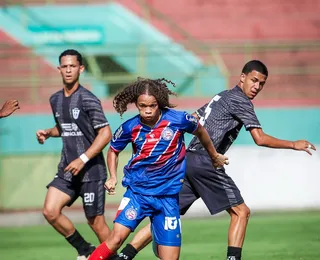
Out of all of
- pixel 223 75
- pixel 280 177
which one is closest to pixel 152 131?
pixel 280 177

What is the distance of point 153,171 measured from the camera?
280 inches

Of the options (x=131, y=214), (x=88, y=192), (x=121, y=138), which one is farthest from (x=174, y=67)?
(x=131, y=214)

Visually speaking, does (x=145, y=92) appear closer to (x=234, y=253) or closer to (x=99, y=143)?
(x=99, y=143)

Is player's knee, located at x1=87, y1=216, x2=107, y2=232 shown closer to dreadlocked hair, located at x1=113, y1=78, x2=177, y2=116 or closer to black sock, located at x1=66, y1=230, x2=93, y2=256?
black sock, located at x1=66, y1=230, x2=93, y2=256

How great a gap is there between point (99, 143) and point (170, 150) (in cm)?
178

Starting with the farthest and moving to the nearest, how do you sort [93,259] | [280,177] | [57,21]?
[57,21] < [280,177] < [93,259]

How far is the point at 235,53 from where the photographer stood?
19875mm

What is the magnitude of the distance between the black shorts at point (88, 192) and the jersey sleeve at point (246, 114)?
1.82m

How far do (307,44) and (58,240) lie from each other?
31.1 feet

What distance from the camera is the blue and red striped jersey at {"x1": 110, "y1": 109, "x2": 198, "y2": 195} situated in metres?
7.07

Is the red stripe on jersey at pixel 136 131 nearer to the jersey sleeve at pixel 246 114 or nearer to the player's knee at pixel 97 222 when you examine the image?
the jersey sleeve at pixel 246 114

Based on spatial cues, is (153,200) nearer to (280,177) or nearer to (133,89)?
(133,89)

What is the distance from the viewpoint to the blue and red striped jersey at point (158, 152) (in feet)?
23.2

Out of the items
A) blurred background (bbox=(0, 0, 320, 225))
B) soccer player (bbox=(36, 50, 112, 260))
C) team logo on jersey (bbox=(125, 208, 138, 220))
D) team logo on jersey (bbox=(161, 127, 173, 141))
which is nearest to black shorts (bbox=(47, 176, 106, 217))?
soccer player (bbox=(36, 50, 112, 260))
